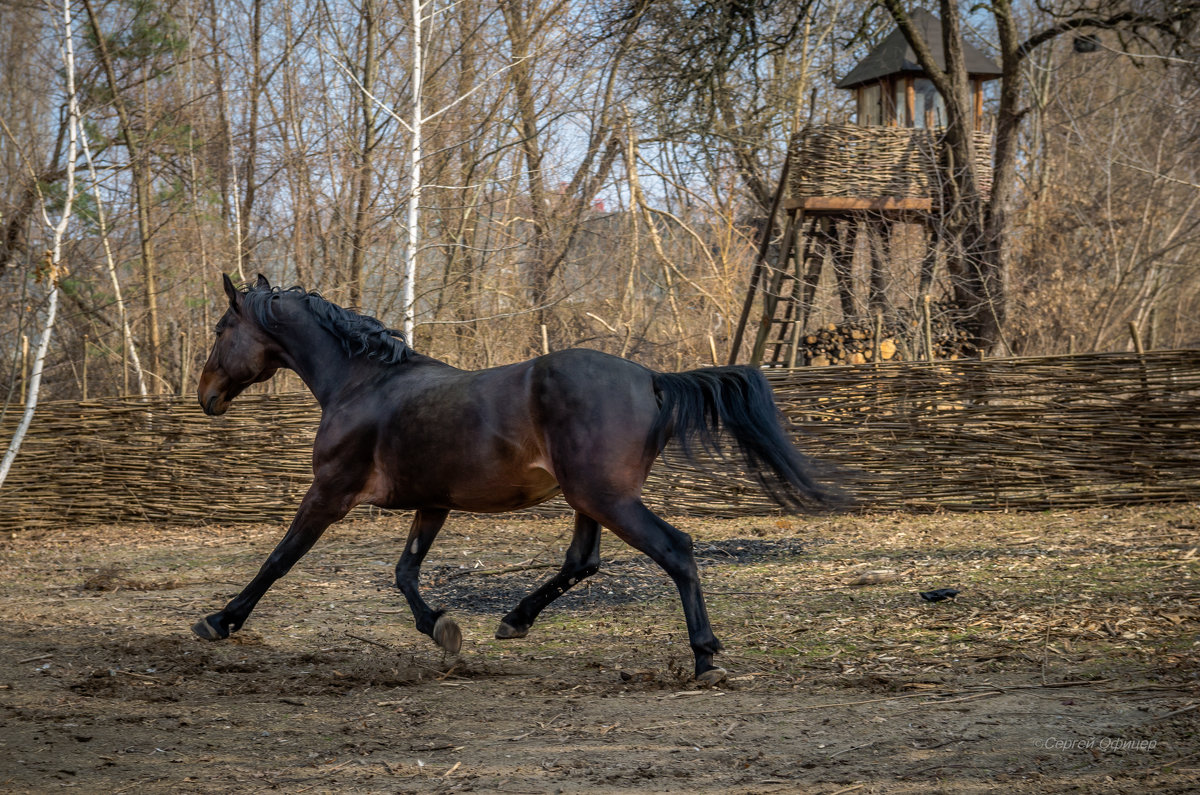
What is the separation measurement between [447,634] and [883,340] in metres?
9.32

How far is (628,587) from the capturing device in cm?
623

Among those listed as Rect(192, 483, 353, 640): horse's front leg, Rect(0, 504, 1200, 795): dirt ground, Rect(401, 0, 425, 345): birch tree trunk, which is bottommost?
Rect(0, 504, 1200, 795): dirt ground

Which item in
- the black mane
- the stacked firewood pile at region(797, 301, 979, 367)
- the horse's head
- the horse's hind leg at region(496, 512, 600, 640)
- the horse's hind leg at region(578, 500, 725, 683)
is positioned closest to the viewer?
the horse's hind leg at region(578, 500, 725, 683)

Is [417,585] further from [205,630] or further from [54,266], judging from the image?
[54,266]

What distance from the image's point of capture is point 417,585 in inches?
190

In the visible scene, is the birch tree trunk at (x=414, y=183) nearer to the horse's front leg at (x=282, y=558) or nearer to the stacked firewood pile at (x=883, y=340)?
the stacked firewood pile at (x=883, y=340)

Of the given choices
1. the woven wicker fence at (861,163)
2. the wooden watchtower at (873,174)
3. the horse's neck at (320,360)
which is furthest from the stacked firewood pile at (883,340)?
the horse's neck at (320,360)

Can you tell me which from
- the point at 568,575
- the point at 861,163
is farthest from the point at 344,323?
the point at 861,163

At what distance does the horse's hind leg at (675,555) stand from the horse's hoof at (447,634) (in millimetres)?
926

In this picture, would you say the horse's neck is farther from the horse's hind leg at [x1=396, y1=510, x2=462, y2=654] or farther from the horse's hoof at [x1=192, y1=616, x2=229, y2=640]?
the horse's hoof at [x1=192, y1=616, x2=229, y2=640]

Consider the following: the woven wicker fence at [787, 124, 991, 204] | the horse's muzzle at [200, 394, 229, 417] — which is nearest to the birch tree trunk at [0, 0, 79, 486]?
the horse's muzzle at [200, 394, 229, 417]

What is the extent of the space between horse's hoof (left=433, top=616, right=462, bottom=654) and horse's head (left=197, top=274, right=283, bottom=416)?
5.87 feet

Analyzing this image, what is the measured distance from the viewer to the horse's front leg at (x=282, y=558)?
463 centimetres

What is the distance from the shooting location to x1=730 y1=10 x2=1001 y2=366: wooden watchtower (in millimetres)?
12430
